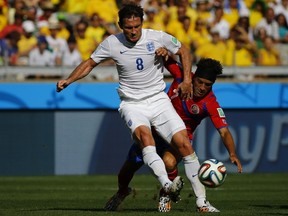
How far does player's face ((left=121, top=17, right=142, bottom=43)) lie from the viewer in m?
11.3

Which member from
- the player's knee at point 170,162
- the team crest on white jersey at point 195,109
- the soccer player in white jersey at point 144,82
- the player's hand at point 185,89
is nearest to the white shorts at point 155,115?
the soccer player in white jersey at point 144,82

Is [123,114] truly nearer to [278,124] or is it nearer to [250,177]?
[250,177]

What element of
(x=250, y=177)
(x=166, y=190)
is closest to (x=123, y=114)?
(x=166, y=190)

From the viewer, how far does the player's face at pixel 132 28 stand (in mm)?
11275

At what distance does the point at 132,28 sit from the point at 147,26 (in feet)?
34.2

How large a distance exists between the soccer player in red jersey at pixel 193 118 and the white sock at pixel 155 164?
0.66 m

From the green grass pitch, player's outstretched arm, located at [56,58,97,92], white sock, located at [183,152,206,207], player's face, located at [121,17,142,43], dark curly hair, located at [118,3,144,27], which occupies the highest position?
dark curly hair, located at [118,3,144,27]

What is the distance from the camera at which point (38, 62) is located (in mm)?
20875

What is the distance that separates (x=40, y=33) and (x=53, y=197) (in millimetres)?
7168

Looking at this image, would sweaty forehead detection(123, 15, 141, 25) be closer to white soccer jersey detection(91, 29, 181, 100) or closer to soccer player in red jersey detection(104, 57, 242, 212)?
white soccer jersey detection(91, 29, 181, 100)

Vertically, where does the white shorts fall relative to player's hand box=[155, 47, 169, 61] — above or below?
below

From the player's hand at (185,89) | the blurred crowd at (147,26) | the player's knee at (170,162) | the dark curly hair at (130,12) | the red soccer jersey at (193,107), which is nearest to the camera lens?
the dark curly hair at (130,12)

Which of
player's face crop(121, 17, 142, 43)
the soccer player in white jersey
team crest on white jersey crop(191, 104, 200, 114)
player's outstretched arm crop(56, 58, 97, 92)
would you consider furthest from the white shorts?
player's face crop(121, 17, 142, 43)

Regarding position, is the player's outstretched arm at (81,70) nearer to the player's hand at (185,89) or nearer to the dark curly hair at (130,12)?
the dark curly hair at (130,12)
